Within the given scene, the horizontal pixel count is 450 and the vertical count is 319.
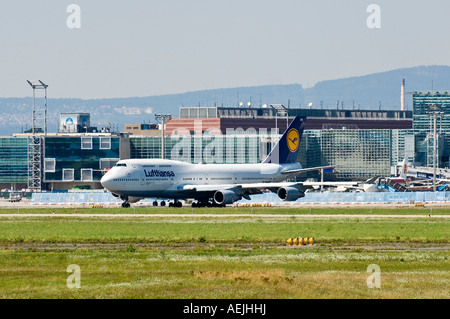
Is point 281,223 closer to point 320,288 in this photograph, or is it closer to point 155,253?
point 155,253

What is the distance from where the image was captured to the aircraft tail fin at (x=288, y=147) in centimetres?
12481

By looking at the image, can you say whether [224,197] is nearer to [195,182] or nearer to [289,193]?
[195,182]

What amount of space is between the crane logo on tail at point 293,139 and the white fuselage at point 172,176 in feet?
15.9

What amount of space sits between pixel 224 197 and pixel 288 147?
20.3 m

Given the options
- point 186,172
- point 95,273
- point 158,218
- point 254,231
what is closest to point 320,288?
point 95,273

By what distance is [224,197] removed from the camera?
109 meters

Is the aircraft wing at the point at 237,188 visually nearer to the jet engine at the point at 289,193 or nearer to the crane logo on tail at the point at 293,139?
the jet engine at the point at 289,193

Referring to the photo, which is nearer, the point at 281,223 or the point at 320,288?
the point at 320,288

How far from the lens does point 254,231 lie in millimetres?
64438

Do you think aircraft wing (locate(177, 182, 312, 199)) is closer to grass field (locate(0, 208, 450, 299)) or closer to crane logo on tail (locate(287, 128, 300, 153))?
crane logo on tail (locate(287, 128, 300, 153))

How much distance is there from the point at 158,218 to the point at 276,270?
4381 centimetres

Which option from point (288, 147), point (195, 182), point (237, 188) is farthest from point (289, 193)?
point (288, 147)

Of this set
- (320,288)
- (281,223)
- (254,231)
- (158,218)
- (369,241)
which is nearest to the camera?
(320,288)

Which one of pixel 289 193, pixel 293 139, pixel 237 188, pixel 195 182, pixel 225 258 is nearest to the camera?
pixel 225 258
